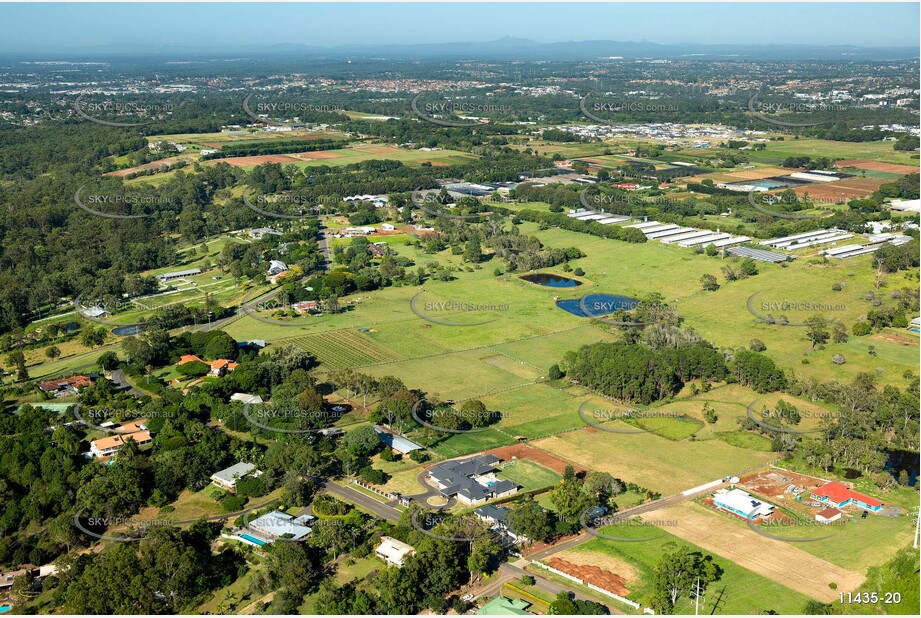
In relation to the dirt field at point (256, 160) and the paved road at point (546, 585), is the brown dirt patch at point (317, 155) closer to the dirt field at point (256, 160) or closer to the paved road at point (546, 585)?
the dirt field at point (256, 160)

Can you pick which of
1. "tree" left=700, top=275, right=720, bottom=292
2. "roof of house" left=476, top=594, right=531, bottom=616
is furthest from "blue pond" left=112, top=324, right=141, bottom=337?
"tree" left=700, top=275, right=720, bottom=292

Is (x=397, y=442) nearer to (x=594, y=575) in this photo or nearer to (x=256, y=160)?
(x=594, y=575)

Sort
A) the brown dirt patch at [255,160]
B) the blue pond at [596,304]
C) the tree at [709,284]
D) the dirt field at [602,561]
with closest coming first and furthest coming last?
1. the dirt field at [602,561]
2. the blue pond at [596,304]
3. the tree at [709,284]
4. the brown dirt patch at [255,160]

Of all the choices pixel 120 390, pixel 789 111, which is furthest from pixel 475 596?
pixel 789 111

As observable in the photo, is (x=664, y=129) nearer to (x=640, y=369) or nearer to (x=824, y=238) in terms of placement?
(x=824, y=238)

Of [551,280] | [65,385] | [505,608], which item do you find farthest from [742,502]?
[551,280]

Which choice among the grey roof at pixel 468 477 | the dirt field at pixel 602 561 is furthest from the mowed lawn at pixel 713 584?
the grey roof at pixel 468 477

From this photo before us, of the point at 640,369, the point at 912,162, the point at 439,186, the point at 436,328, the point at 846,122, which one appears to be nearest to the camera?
the point at 640,369
